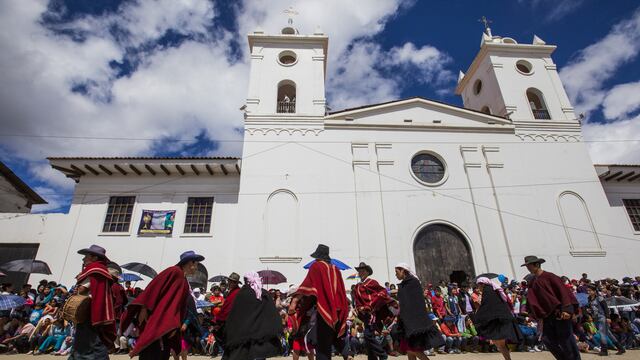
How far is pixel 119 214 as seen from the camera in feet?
48.3

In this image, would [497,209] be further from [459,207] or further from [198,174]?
[198,174]

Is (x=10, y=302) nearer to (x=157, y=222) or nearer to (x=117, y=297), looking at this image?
(x=157, y=222)

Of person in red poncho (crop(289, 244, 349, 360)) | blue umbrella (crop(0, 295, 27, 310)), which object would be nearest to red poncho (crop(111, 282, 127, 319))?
person in red poncho (crop(289, 244, 349, 360))

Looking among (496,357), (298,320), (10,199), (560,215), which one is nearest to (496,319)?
(496,357)

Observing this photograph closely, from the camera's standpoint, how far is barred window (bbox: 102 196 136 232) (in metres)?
14.5

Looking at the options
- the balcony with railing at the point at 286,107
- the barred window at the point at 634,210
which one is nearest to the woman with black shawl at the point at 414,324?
→ the balcony with railing at the point at 286,107

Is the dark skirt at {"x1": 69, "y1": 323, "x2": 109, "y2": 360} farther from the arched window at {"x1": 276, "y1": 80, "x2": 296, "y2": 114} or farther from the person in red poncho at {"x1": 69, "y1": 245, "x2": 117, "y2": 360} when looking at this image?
the arched window at {"x1": 276, "y1": 80, "x2": 296, "y2": 114}

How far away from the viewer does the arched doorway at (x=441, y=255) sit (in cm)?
1318

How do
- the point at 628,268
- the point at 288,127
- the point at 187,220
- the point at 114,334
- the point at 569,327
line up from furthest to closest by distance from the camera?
the point at 288,127, the point at 187,220, the point at 628,268, the point at 569,327, the point at 114,334

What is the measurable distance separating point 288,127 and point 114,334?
41.2 ft

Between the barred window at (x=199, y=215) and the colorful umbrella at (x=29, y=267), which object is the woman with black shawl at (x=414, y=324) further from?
the colorful umbrella at (x=29, y=267)

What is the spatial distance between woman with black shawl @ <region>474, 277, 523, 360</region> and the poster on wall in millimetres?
12501

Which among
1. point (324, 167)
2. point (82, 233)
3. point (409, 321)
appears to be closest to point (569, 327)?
point (409, 321)

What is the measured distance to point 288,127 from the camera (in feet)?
A: 51.6
